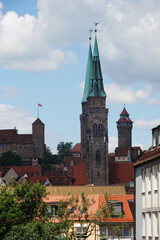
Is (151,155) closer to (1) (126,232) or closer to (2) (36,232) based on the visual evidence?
(2) (36,232)

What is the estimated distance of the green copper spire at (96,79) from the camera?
187m

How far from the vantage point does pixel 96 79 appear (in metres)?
189

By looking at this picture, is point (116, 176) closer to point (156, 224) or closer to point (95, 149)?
point (95, 149)

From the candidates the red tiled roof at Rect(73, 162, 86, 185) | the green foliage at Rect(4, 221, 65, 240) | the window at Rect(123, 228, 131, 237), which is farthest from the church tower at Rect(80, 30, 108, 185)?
the green foliage at Rect(4, 221, 65, 240)

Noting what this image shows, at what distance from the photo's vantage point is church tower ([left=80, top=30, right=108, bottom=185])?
17612 cm

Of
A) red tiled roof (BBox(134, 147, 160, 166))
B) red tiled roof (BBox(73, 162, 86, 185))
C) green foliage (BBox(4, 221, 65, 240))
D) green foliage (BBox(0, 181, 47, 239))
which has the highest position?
red tiled roof (BBox(73, 162, 86, 185))

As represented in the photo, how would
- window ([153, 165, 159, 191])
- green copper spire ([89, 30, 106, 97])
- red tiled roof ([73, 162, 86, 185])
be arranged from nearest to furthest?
window ([153, 165, 159, 191]) < red tiled roof ([73, 162, 86, 185]) < green copper spire ([89, 30, 106, 97])

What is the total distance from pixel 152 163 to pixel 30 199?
14.6 m

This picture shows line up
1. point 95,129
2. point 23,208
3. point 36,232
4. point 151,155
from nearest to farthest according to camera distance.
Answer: point 151,155
point 36,232
point 23,208
point 95,129

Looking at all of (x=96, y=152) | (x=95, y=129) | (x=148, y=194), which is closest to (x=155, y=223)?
(x=148, y=194)

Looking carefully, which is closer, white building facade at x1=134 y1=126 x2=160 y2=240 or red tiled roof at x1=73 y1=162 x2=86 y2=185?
white building facade at x1=134 y1=126 x2=160 y2=240

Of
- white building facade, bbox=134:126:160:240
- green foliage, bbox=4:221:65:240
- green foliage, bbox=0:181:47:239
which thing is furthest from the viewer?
green foliage, bbox=0:181:47:239

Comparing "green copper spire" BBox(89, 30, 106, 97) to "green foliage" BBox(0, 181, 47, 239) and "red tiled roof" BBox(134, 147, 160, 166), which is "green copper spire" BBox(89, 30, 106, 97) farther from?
"red tiled roof" BBox(134, 147, 160, 166)

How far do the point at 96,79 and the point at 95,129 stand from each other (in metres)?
15.1
